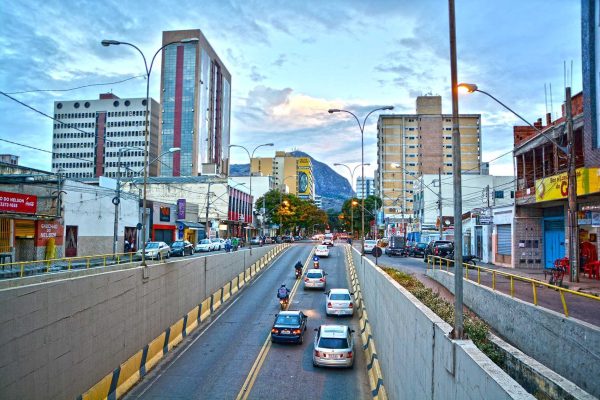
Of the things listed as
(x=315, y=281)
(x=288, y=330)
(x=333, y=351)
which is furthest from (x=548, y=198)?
(x=333, y=351)

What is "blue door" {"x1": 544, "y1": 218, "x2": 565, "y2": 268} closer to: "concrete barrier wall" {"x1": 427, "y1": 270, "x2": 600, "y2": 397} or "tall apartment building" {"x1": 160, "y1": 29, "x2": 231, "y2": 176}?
"concrete barrier wall" {"x1": 427, "y1": 270, "x2": 600, "y2": 397}

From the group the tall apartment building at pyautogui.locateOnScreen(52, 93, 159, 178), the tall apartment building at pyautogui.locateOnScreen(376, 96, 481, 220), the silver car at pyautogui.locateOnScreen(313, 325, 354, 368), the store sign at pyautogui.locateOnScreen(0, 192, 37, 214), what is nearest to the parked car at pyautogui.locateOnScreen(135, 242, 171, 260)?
the store sign at pyautogui.locateOnScreen(0, 192, 37, 214)

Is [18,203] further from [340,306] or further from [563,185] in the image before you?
[563,185]

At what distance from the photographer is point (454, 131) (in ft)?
30.3

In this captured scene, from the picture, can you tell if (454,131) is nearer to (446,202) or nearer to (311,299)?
(311,299)

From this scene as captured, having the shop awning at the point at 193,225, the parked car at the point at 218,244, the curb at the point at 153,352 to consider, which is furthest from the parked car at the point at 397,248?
the shop awning at the point at 193,225

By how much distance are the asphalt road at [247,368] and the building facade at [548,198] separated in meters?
15.3

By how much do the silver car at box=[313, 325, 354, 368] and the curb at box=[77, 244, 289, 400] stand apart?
262 inches

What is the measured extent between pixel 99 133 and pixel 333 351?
158 metres

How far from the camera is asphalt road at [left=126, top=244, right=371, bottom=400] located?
16359 mm

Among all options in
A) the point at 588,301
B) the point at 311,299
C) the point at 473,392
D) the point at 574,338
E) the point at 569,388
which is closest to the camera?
the point at 473,392

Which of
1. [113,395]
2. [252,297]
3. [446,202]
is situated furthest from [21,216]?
[446,202]

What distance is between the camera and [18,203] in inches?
1307

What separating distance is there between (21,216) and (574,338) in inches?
1383
